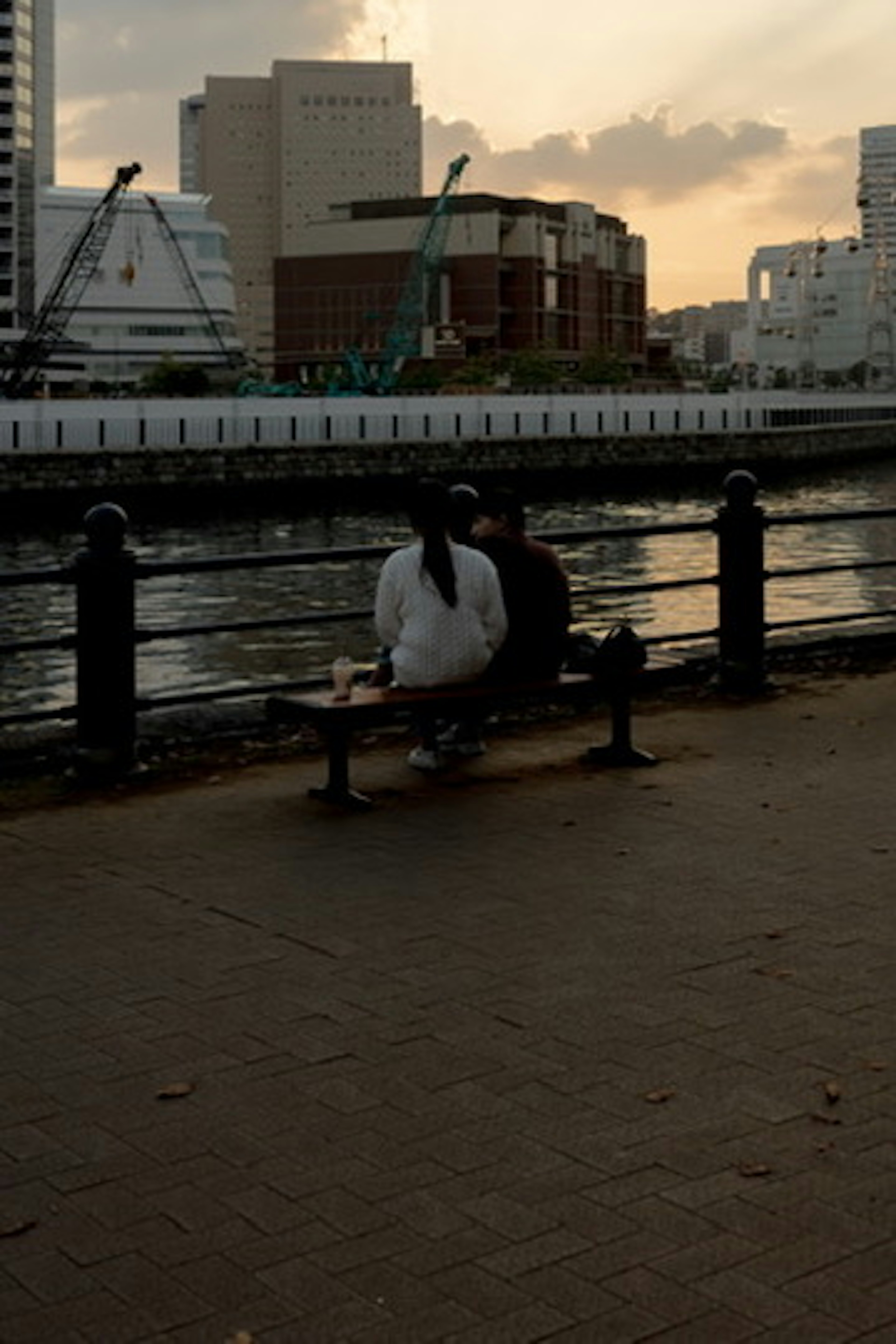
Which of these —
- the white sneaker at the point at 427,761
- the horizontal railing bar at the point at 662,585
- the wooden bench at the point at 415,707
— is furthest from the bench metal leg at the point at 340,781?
the horizontal railing bar at the point at 662,585

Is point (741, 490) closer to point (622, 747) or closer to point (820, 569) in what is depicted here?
point (820, 569)

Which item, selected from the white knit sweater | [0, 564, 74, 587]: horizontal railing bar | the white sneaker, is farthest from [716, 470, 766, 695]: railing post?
[0, 564, 74, 587]: horizontal railing bar

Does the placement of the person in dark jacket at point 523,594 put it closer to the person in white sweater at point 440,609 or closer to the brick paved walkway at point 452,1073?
the person in white sweater at point 440,609

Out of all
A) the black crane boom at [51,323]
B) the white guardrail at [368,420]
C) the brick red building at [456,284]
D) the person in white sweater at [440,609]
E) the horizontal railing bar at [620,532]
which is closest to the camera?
the person in white sweater at [440,609]

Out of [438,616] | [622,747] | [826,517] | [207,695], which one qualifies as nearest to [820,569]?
[826,517]

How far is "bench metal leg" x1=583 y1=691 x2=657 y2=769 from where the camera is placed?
9.77m

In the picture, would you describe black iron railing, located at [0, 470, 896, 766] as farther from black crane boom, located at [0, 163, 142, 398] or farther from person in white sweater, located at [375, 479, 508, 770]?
black crane boom, located at [0, 163, 142, 398]

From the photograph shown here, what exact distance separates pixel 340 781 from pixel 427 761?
0.89 meters

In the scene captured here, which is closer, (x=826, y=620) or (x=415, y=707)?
(x=415, y=707)

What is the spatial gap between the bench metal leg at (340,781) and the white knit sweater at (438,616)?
58 cm

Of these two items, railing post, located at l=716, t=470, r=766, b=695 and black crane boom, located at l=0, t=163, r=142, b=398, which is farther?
black crane boom, located at l=0, t=163, r=142, b=398

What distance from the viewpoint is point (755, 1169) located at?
14.3ft

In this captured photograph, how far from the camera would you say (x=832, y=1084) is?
16.1ft

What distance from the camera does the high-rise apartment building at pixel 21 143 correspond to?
6929 inches
